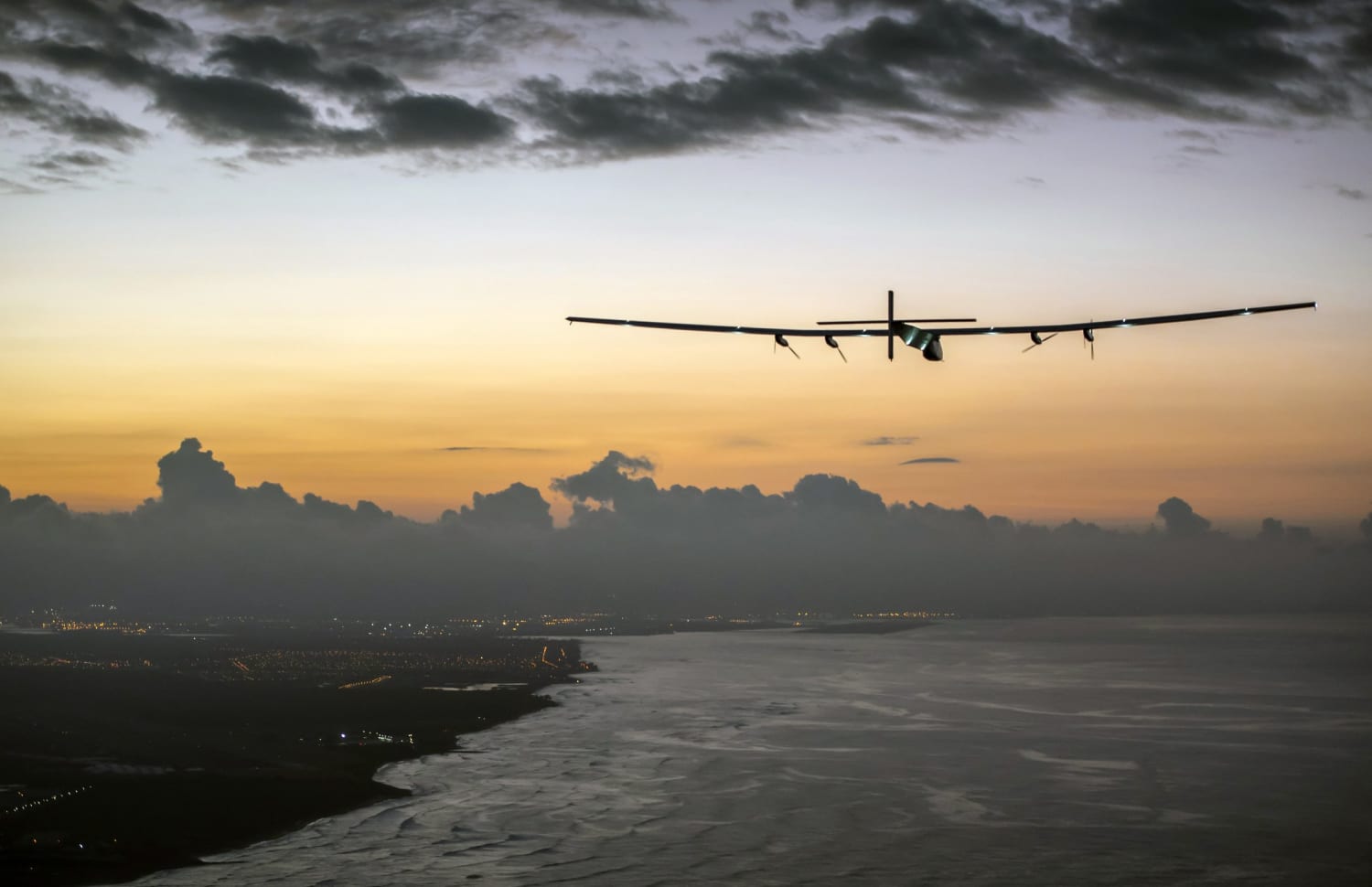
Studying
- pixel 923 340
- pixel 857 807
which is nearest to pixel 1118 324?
pixel 923 340

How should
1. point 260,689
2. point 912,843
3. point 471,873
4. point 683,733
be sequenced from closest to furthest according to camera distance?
1. point 471,873
2. point 912,843
3. point 683,733
4. point 260,689

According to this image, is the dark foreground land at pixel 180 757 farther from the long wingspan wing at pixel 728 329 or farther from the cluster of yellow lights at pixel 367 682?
the long wingspan wing at pixel 728 329

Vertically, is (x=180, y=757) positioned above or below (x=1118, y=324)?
below

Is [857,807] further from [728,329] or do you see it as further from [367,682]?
[367,682]

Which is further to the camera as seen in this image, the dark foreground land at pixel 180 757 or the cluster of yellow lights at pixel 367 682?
the cluster of yellow lights at pixel 367 682

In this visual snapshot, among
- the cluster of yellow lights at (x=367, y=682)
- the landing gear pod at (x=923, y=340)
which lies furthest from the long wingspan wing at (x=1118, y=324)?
the cluster of yellow lights at (x=367, y=682)

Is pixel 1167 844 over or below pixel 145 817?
below

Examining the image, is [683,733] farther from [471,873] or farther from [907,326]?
[907,326]

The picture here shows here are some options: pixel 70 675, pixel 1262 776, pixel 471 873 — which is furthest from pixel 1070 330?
pixel 70 675

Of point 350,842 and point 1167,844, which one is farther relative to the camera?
point 1167,844
